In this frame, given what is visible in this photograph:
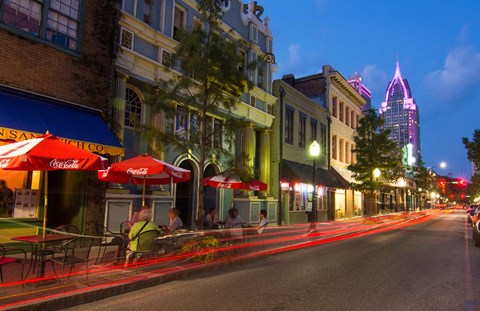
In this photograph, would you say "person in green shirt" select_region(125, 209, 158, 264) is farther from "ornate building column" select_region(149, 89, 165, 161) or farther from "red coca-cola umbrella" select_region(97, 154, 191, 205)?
"ornate building column" select_region(149, 89, 165, 161)

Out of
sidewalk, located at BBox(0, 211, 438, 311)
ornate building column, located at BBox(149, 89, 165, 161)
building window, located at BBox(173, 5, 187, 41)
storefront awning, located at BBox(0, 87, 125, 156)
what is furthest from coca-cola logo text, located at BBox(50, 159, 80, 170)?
building window, located at BBox(173, 5, 187, 41)

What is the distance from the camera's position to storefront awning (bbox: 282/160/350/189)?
21.8 m

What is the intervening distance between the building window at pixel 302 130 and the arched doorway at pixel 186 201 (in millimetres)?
10924

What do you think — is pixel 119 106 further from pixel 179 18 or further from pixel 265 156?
pixel 265 156

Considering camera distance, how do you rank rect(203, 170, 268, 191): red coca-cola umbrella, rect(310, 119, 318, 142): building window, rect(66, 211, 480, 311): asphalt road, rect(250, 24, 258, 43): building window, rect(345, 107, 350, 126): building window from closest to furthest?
rect(66, 211, 480, 311): asphalt road
rect(203, 170, 268, 191): red coca-cola umbrella
rect(250, 24, 258, 43): building window
rect(310, 119, 318, 142): building window
rect(345, 107, 350, 126): building window

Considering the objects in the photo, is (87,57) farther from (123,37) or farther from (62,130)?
(62,130)

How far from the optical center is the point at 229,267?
9.47 metres

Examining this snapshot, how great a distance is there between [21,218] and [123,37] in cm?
656

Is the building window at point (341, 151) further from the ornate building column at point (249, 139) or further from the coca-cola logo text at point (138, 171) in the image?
the coca-cola logo text at point (138, 171)

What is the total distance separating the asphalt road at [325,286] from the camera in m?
6.07

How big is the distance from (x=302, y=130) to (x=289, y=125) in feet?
7.11

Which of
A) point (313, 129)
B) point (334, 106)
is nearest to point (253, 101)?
point (313, 129)

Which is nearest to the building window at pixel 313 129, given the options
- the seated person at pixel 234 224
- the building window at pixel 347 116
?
the building window at pixel 347 116

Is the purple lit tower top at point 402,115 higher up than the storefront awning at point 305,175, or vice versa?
the purple lit tower top at point 402,115
